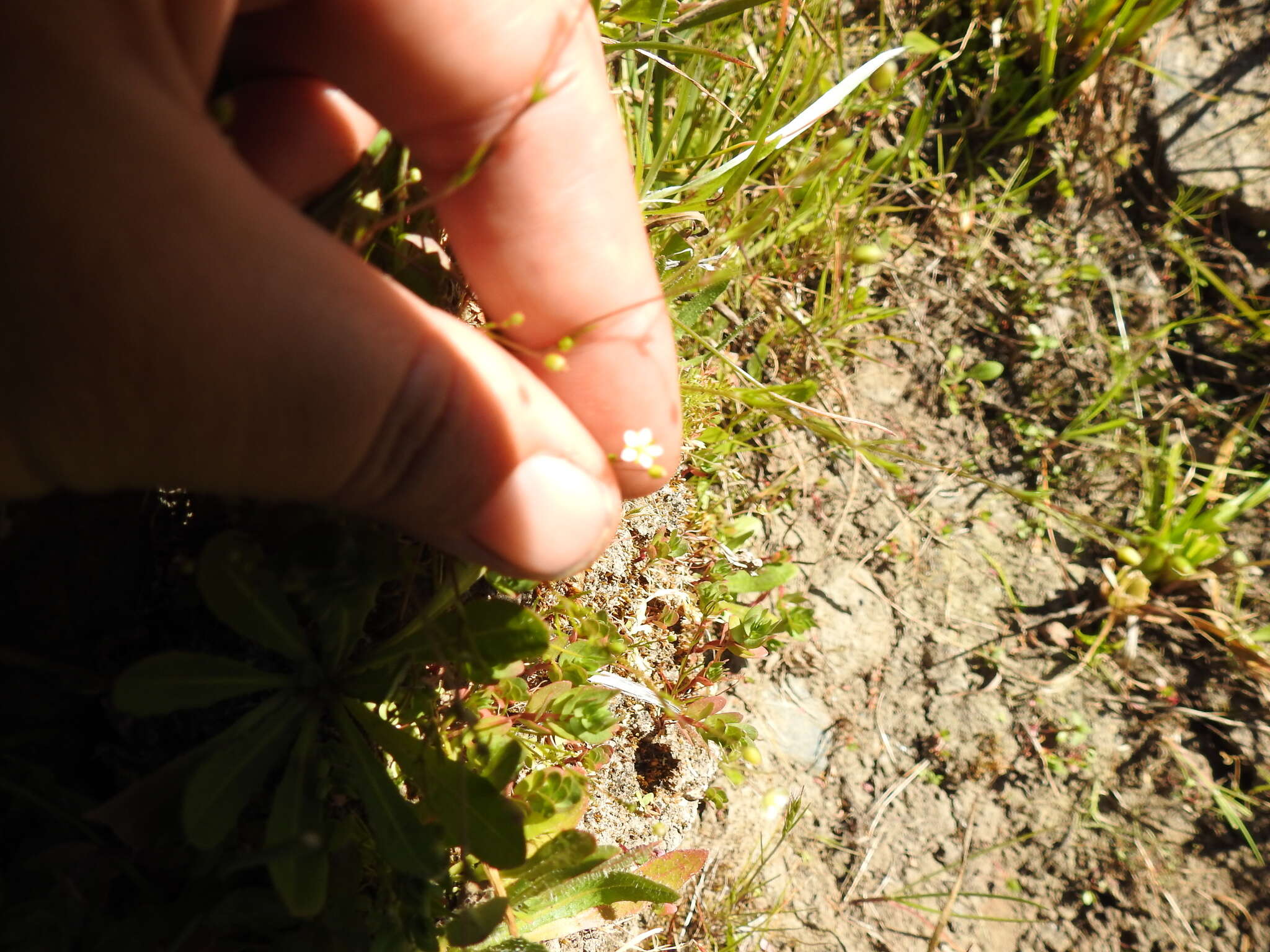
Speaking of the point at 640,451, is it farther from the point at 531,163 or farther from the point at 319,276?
the point at 319,276

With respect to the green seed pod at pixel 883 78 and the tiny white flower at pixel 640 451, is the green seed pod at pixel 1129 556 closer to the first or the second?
the green seed pod at pixel 883 78

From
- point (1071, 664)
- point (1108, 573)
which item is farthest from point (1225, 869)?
point (1108, 573)

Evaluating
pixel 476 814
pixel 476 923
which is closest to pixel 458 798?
pixel 476 814

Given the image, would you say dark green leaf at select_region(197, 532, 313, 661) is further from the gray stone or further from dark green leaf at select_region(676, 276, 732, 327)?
the gray stone

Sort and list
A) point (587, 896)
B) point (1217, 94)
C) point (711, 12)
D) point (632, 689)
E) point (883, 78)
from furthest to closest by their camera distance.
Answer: point (1217, 94)
point (883, 78)
point (711, 12)
point (632, 689)
point (587, 896)

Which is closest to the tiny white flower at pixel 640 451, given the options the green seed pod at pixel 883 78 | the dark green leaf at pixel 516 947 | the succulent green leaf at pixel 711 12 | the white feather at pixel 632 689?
the white feather at pixel 632 689

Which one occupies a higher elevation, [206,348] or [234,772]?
[206,348]

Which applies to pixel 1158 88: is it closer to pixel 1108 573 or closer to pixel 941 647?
pixel 1108 573
